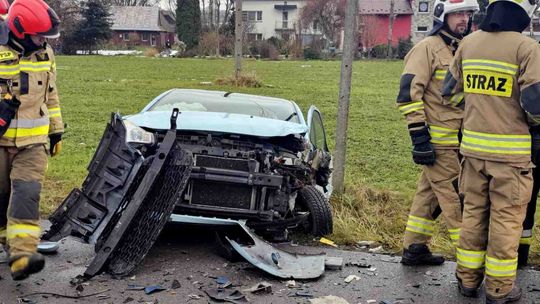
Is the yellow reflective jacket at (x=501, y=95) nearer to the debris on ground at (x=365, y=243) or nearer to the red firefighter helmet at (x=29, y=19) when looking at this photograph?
the debris on ground at (x=365, y=243)

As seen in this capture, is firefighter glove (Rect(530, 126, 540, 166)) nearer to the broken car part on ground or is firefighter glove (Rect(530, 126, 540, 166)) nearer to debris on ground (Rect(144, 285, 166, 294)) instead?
the broken car part on ground

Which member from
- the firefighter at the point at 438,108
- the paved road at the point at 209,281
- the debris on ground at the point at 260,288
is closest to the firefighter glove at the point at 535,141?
the firefighter at the point at 438,108

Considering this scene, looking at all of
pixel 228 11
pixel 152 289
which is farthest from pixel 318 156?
pixel 228 11

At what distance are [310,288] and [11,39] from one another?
2702mm

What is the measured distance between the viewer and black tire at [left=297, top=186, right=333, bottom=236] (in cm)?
552

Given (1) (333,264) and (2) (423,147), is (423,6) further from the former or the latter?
(1) (333,264)

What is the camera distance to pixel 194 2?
183ft

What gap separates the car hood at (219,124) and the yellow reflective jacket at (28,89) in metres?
0.86

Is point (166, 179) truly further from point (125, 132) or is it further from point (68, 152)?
point (68, 152)

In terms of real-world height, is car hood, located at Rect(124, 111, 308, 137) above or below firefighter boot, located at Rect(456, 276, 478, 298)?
above

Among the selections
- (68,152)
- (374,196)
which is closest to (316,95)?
(68,152)

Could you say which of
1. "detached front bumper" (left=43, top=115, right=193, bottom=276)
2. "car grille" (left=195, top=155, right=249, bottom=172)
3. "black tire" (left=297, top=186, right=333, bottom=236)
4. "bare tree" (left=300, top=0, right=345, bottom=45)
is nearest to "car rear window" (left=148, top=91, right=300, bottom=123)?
"black tire" (left=297, top=186, right=333, bottom=236)

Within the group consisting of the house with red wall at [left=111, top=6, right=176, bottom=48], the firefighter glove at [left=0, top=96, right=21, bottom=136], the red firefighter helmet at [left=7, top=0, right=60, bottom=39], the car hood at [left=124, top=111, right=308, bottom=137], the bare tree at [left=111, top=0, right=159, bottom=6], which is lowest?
the car hood at [left=124, top=111, right=308, bottom=137]

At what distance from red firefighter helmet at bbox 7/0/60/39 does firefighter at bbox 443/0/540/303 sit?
2863 millimetres
